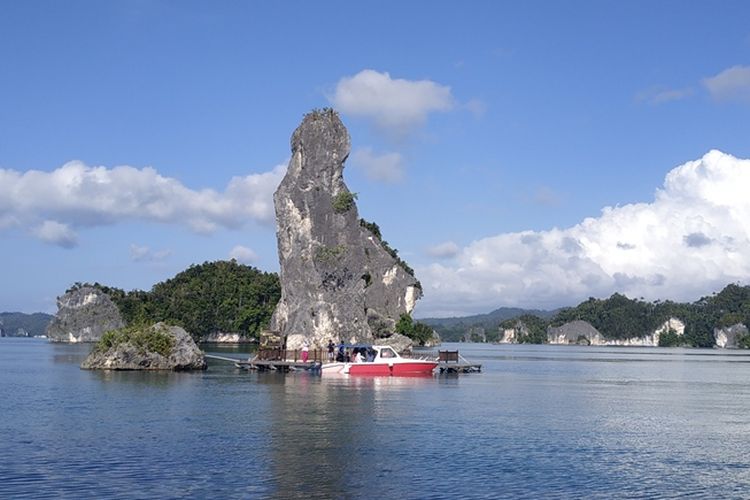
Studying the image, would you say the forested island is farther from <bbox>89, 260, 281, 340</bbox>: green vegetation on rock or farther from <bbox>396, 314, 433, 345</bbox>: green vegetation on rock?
<bbox>396, 314, 433, 345</bbox>: green vegetation on rock

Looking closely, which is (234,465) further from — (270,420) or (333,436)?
(270,420)

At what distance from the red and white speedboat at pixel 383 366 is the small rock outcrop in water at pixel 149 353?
11748 millimetres

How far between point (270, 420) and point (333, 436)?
598 centimetres

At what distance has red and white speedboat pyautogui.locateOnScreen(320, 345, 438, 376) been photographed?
2749 inches

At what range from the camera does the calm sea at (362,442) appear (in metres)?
24.5

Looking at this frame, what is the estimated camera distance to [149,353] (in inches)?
2813

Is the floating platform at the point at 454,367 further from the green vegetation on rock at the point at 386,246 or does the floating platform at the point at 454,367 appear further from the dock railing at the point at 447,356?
the green vegetation on rock at the point at 386,246

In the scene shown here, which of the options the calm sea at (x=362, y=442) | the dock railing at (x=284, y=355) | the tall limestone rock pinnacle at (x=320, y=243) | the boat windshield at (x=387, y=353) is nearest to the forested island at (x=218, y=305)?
the tall limestone rock pinnacle at (x=320, y=243)

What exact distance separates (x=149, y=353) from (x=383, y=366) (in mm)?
19345

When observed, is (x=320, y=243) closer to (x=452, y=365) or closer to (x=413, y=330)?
(x=452, y=365)

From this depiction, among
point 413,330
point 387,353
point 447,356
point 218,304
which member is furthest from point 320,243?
point 218,304

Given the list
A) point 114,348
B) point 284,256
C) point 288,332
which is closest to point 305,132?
point 284,256

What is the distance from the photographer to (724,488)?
2523 centimetres

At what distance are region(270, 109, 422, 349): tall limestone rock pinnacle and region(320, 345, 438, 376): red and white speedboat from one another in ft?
118
